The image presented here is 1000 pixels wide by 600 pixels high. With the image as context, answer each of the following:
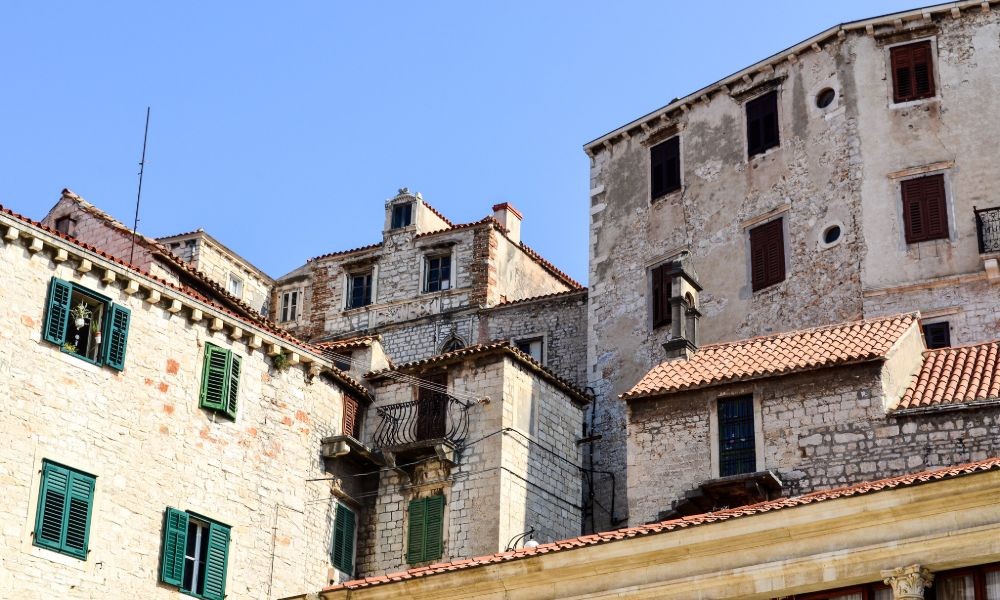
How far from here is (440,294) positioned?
4538 centimetres

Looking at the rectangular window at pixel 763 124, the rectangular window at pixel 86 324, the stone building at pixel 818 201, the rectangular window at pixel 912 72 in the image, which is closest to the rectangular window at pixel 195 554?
the rectangular window at pixel 86 324

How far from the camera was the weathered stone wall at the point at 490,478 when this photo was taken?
32.7 meters

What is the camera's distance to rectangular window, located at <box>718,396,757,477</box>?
96.8 feet

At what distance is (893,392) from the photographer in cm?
2886

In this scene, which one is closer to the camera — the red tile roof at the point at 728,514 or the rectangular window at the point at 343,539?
the red tile roof at the point at 728,514

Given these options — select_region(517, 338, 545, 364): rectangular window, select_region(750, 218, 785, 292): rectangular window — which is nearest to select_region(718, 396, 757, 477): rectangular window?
select_region(750, 218, 785, 292): rectangular window

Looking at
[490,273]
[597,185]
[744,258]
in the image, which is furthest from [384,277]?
[744,258]

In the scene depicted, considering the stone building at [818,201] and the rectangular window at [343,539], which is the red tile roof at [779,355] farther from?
the rectangular window at [343,539]

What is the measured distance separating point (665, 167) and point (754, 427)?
13.9m

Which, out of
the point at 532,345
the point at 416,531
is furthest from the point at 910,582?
the point at 532,345

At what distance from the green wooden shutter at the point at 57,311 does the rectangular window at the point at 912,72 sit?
2040 centimetres

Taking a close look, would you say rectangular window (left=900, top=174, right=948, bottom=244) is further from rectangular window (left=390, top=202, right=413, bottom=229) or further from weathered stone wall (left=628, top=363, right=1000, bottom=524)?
rectangular window (left=390, top=202, right=413, bottom=229)

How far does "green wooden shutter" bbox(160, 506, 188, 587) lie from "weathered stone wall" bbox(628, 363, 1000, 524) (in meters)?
8.36

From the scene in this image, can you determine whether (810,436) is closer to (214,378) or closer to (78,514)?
(214,378)
